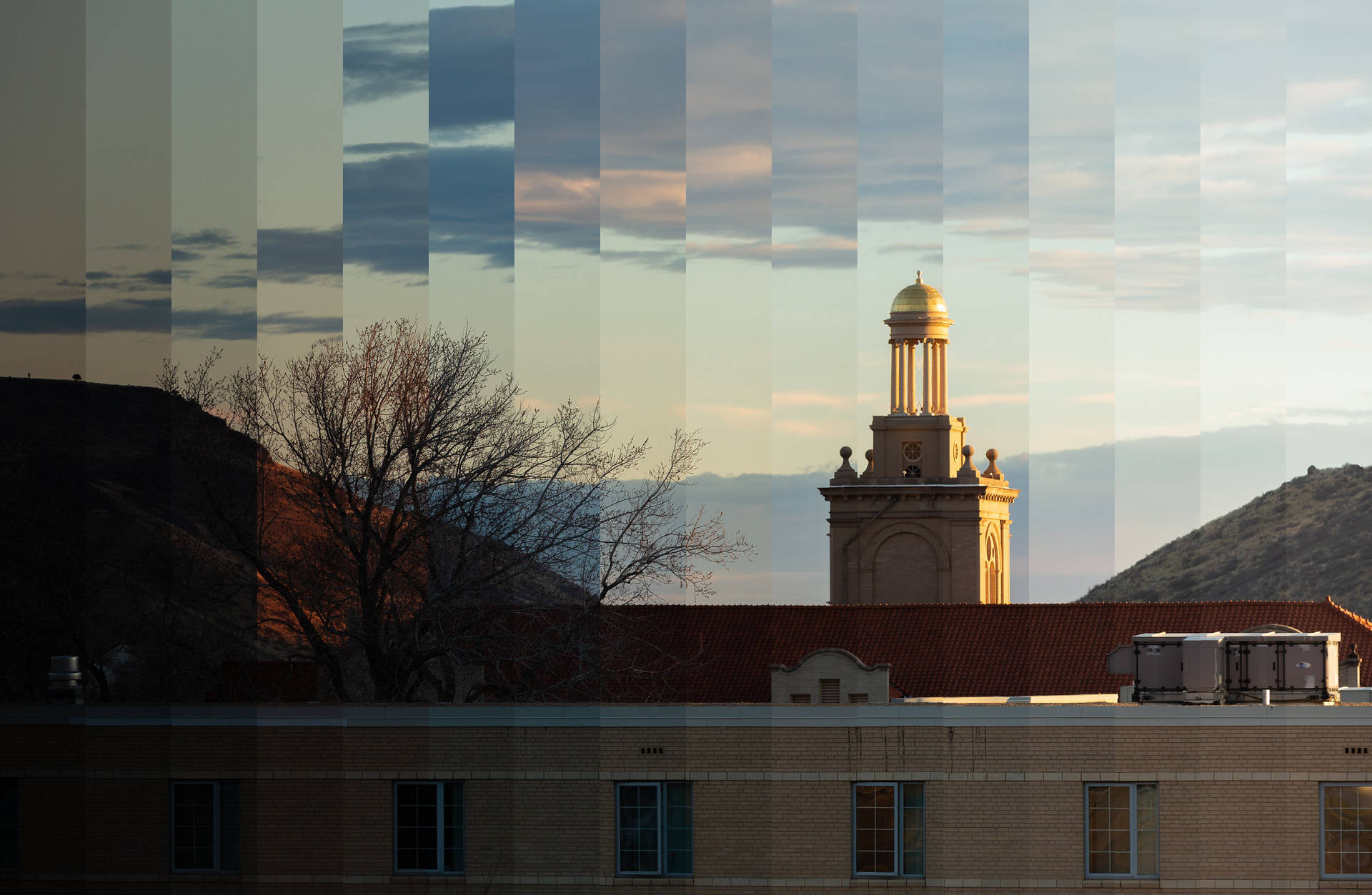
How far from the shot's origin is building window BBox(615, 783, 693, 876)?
26547 millimetres

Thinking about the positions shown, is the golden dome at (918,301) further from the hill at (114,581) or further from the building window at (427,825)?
the building window at (427,825)

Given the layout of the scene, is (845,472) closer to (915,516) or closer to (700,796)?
(915,516)

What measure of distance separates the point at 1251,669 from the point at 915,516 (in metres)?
48.7

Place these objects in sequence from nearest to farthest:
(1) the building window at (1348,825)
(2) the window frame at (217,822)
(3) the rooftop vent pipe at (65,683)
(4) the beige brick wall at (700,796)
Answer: (1) the building window at (1348,825)
(4) the beige brick wall at (700,796)
(2) the window frame at (217,822)
(3) the rooftop vent pipe at (65,683)

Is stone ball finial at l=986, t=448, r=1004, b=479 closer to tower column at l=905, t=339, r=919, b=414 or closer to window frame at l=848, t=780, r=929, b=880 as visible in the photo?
tower column at l=905, t=339, r=919, b=414

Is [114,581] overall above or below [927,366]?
below

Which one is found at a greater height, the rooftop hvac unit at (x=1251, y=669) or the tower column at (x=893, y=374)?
the tower column at (x=893, y=374)

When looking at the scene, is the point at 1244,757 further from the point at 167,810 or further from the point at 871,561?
the point at 871,561

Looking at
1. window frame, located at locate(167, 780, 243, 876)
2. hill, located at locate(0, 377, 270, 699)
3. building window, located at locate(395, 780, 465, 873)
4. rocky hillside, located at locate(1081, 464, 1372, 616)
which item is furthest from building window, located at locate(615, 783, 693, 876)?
rocky hillside, located at locate(1081, 464, 1372, 616)

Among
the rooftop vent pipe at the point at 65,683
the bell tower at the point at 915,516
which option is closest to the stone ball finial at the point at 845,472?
the bell tower at the point at 915,516

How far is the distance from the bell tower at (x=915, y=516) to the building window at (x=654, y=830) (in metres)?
48.8

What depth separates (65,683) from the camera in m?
28.8

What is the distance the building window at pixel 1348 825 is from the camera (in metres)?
25.7

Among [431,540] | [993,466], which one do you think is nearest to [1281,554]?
[993,466]
